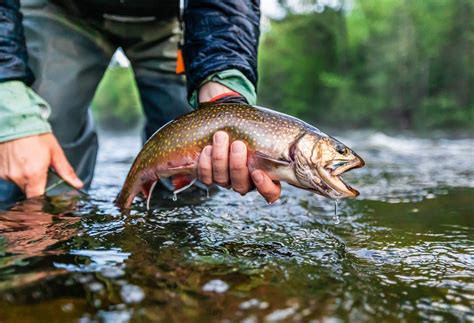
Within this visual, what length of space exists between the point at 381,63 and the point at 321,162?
26.7 meters

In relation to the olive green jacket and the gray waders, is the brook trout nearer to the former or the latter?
the olive green jacket

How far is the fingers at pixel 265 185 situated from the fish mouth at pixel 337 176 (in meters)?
0.24

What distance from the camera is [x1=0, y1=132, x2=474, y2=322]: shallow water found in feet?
4.14

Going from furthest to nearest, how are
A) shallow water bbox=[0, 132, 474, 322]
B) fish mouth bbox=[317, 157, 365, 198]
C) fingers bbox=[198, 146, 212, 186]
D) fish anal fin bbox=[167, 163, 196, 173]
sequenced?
fish anal fin bbox=[167, 163, 196, 173]
fingers bbox=[198, 146, 212, 186]
fish mouth bbox=[317, 157, 365, 198]
shallow water bbox=[0, 132, 474, 322]

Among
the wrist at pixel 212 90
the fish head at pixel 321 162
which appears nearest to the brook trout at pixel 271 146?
the fish head at pixel 321 162

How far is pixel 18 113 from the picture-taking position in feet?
7.74

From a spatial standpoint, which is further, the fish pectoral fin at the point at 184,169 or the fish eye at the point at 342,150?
the fish pectoral fin at the point at 184,169

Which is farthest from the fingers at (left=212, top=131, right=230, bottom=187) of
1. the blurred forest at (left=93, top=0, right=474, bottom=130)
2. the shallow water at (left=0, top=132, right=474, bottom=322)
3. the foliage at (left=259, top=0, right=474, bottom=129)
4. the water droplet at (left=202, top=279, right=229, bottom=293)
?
the foliage at (left=259, top=0, right=474, bottom=129)

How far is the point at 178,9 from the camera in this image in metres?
3.38

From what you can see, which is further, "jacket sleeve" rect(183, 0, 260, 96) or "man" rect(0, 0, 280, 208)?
"jacket sleeve" rect(183, 0, 260, 96)

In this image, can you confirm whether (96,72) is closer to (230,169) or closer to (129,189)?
(129,189)

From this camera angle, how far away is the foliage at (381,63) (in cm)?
2455

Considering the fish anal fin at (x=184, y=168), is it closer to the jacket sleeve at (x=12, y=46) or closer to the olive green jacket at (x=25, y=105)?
the olive green jacket at (x=25, y=105)

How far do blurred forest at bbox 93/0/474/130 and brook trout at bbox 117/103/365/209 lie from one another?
2216cm
